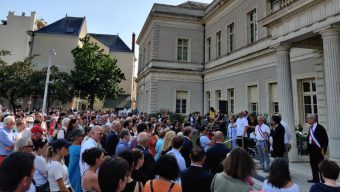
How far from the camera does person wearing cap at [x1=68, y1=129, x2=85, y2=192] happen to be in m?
4.00

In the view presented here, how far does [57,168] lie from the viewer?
3.23 metres

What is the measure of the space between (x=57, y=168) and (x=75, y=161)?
897 mm

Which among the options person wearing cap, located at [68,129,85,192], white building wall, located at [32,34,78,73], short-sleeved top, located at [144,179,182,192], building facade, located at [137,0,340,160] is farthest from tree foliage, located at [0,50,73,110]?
short-sleeved top, located at [144,179,182,192]

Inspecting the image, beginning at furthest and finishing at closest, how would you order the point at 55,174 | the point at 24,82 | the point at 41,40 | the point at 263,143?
the point at 41,40 < the point at 24,82 < the point at 263,143 < the point at 55,174

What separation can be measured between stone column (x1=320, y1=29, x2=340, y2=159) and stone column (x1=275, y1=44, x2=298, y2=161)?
5.15 feet

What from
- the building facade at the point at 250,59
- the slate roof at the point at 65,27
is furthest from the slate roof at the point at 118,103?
the building facade at the point at 250,59

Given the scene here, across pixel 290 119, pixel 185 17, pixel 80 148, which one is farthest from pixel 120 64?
pixel 80 148

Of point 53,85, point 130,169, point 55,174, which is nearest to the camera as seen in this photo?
point 130,169

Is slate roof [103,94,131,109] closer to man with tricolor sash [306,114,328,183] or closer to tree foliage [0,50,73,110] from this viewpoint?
tree foliage [0,50,73,110]

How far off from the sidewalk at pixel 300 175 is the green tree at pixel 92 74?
96.3 ft

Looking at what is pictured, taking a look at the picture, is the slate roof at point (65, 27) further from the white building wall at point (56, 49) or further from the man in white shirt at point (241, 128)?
the man in white shirt at point (241, 128)

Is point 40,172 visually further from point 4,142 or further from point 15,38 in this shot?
point 15,38

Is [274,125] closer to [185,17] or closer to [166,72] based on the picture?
[166,72]

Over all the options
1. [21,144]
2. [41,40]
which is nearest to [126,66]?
[41,40]
